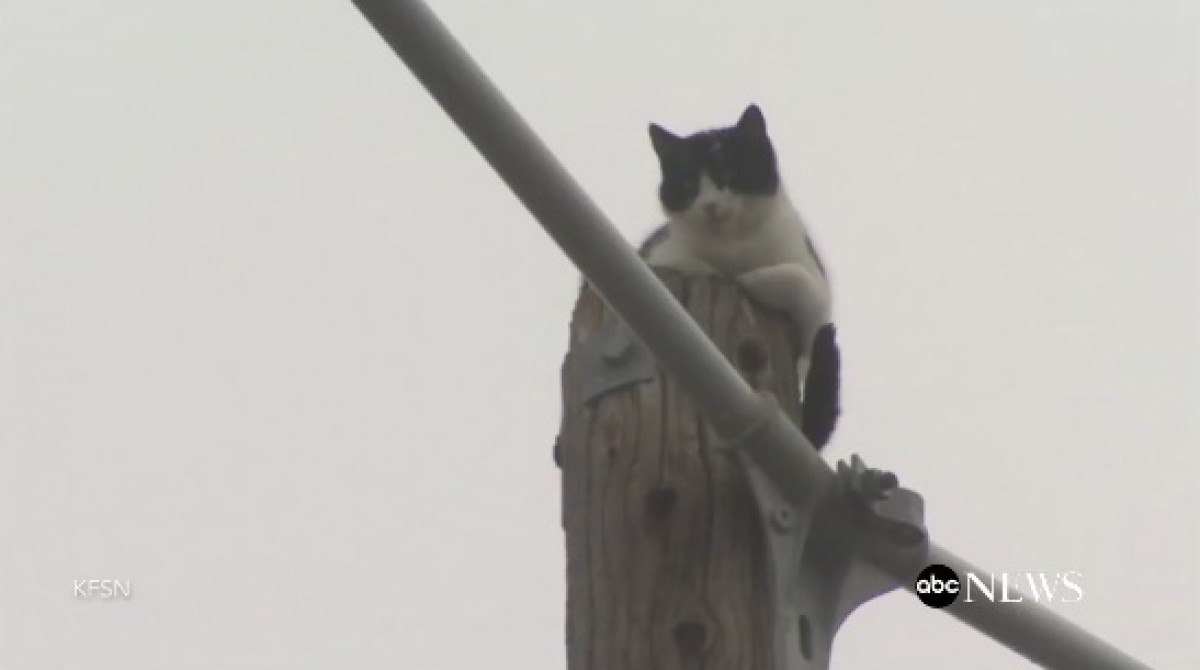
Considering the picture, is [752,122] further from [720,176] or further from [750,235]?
[750,235]

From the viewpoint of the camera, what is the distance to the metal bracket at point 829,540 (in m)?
3.53

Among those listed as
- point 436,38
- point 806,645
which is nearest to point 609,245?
point 436,38

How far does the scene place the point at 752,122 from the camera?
6.74 m

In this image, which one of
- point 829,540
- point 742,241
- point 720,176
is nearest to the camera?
point 829,540

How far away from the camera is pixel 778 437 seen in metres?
3.51

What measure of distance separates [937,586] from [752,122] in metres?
3.27

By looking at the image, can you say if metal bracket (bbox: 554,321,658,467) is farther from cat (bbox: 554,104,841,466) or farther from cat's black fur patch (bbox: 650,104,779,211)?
cat's black fur patch (bbox: 650,104,779,211)

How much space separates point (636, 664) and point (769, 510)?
0.38 metres

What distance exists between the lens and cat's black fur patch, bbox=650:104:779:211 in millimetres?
6414

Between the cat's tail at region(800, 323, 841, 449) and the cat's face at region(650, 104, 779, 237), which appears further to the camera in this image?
the cat's face at region(650, 104, 779, 237)

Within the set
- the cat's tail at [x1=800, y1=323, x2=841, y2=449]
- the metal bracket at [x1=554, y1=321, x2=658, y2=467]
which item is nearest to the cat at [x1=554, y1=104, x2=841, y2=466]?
the cat's tail at [x1=800, y1=323, x2=841, y2=449]

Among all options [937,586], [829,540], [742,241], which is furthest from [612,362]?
[742,241]

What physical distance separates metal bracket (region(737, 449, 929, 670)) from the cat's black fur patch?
2.77m

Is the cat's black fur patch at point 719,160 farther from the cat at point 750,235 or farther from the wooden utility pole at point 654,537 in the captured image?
the wooden utility pole at point 654,537
